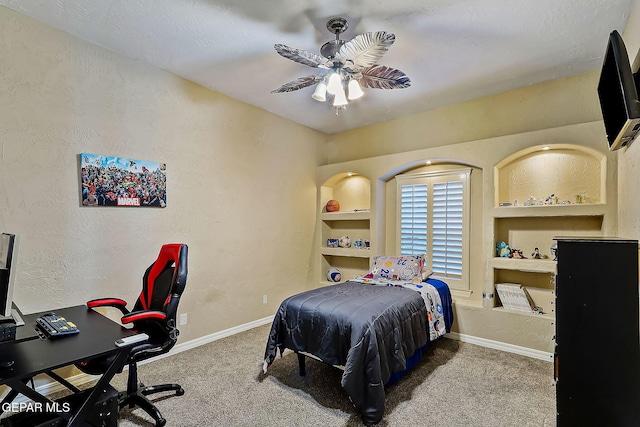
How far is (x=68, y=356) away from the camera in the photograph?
1514 mm

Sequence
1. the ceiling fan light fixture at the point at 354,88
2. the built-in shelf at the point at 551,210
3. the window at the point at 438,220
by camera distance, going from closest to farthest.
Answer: the ceiling fan light fixture at the point at 354,88, the built-in shelf at the point at 551,210, the window at the point at 438,220

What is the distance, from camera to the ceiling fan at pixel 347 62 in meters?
2.12

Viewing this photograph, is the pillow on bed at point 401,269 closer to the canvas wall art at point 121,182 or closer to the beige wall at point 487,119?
the beige wall at point 487,119

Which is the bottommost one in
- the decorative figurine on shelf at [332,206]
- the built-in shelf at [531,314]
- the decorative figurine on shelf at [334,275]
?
the built-in shelf at [531,314]

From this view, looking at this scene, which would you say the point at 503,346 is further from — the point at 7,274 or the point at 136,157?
the point at 136,157

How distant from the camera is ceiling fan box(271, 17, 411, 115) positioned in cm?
212

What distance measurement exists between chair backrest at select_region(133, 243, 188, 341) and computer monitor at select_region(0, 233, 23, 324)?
2.84 feet

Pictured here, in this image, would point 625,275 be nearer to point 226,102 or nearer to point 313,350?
point 313,350

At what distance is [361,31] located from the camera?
252 centimetres

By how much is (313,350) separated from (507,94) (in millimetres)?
3582

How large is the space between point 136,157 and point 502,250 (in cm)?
404

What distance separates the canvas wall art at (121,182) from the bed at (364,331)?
1.77 meters

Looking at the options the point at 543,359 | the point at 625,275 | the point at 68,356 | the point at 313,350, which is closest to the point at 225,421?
the point at 313,350

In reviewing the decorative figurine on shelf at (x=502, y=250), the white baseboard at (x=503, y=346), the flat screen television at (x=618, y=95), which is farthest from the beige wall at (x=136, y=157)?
the flat screen television at (x=618, y=95)
